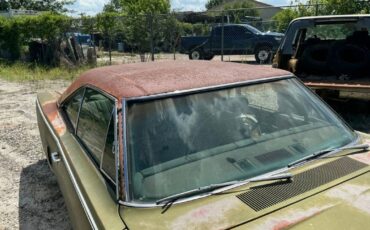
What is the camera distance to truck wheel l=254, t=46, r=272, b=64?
17484 mm

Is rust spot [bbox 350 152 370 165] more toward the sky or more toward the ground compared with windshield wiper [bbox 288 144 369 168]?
more toward the ground

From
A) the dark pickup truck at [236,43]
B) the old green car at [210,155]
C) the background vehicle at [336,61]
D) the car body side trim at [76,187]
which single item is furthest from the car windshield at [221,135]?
the dark pickup truck at [236,43]

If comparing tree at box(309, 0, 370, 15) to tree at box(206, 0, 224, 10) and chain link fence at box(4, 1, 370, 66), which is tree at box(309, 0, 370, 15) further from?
tree at box(206, 0, 224, 10)

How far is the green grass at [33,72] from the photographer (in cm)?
1319

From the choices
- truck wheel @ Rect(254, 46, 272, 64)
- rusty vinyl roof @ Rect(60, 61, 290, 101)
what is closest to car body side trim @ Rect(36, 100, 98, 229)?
rusty vinyl roof @ Rect(60, 61, 290, 101)

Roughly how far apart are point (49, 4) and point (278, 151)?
1830 inches

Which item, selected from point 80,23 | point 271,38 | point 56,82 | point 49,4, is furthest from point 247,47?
point 49,4

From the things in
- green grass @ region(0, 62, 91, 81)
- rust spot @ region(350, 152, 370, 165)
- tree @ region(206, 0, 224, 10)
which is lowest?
green grass @ region(0, 62, 91, 81)

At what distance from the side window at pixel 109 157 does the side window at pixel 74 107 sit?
3.08 ft

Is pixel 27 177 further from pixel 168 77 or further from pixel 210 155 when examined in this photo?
pixel 210 155

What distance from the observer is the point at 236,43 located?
18.6 m

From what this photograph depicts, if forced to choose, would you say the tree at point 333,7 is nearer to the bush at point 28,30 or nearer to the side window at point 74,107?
the bush at point 28,30

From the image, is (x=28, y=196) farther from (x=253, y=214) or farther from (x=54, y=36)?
(x=54, y=36)

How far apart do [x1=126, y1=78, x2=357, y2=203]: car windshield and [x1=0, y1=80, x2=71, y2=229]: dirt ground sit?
5.89ft
